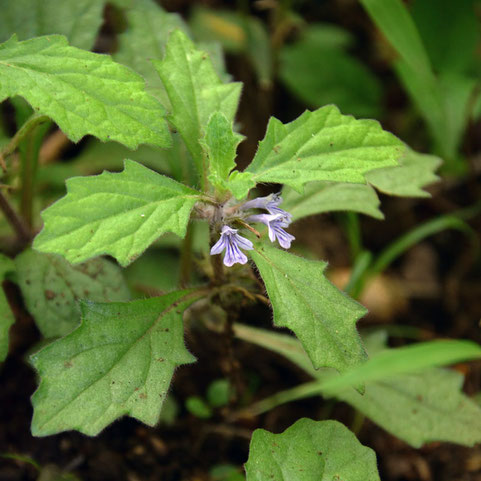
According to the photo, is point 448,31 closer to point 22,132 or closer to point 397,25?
point 397,25

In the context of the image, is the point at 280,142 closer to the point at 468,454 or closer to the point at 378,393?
the point at 378,393

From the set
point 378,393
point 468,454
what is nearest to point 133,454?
point 378,393

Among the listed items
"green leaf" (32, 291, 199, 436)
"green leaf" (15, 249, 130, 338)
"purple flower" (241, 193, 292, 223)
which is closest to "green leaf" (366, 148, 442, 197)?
"purple flower" (241, 193, 292, 223)

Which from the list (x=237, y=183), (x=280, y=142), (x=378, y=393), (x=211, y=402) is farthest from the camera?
(x=211, y=402)

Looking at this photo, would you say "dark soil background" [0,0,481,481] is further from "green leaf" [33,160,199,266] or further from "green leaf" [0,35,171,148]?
"green leaf" [0,35,171,148]

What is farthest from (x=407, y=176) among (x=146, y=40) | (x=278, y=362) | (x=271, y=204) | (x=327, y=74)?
(x=327, y=74)

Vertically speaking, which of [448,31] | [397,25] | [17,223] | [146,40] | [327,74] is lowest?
[327,74]
